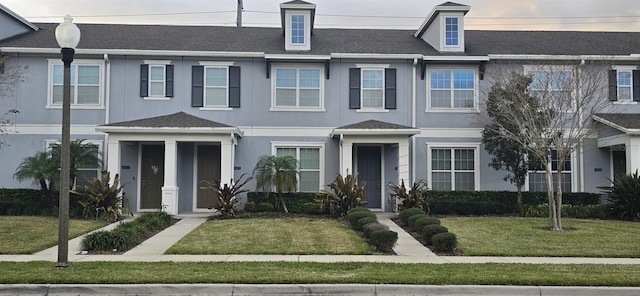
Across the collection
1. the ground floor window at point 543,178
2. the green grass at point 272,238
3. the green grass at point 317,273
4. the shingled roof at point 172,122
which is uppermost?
the shingled roof at point 172,122

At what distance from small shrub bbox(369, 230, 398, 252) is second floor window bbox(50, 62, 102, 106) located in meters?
12.7

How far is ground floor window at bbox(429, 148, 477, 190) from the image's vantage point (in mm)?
21609

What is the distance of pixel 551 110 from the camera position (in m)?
16.8

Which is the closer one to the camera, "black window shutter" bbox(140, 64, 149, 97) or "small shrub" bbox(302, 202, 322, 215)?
"small shrub" bbox(302, 202, 322, 215)

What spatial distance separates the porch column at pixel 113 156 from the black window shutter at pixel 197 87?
3090 mm

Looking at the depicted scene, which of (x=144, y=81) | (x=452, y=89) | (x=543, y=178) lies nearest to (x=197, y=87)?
(x=144, y=81)

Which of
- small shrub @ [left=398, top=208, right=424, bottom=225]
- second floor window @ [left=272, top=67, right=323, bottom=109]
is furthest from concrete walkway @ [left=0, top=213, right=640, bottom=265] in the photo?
second floor window @ [left=272, top=67, right=323, bottom=109]

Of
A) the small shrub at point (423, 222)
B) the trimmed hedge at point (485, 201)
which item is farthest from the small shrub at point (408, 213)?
the trimmed hedge at point (485, 201)

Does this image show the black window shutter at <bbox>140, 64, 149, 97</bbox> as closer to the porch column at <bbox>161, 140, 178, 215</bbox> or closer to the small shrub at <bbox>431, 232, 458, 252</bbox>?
the porch column at <bbox>161, 140, 178, 215</bbox>

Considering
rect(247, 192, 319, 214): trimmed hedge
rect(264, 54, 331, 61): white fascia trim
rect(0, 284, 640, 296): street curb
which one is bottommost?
rect(0, 284, 640, 296): street curb

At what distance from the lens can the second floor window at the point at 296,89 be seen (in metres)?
21.6

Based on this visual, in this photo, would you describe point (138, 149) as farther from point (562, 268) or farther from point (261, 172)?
point (562, 268)

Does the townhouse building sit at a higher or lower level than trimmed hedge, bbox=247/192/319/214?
higher

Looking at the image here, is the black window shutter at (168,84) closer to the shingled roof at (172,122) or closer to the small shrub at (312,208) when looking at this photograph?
the shingled roof at (172,122)
